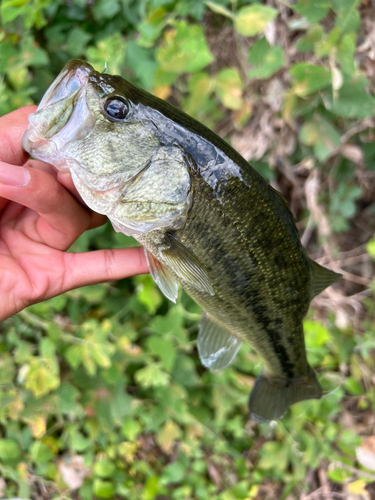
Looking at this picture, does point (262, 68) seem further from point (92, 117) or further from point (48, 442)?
point (48, 442)

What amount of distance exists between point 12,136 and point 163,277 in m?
0.72

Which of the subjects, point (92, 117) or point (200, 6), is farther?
point (200, 6)

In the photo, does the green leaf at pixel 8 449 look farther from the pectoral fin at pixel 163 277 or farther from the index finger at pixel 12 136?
the index finger at pixel 12 136

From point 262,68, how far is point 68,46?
3.69ft

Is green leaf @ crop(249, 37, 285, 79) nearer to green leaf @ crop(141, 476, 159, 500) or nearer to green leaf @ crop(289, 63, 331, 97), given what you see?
green leaf @ crop(289, 63, 331, 97)

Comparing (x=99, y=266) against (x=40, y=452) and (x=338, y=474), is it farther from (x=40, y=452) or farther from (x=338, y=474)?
(x=338, y=474)

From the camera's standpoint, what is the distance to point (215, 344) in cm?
153

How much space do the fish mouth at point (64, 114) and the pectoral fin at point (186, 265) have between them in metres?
0.45

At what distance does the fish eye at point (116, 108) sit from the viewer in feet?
3.50

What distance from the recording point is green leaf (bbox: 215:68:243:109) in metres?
1.71

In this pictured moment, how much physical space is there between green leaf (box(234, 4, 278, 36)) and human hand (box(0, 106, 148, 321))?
1.05 metres

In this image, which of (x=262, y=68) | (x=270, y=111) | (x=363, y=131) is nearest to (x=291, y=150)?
(x=270, y=111)

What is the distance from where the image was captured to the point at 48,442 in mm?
2322

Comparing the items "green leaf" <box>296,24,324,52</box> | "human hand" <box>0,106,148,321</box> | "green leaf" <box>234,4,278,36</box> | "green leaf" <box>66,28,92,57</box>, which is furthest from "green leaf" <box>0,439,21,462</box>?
"green leaf" <box>296,24,324,52</box>
